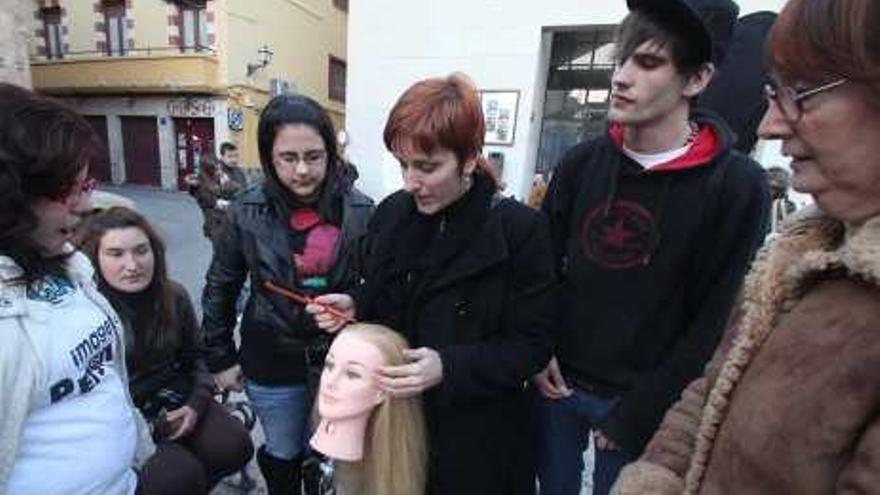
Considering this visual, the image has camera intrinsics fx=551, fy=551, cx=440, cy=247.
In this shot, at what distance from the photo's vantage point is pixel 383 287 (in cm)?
160

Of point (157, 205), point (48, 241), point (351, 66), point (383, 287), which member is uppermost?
point (351, 66)

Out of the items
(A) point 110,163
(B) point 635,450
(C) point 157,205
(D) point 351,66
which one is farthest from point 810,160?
(A) point 110,163

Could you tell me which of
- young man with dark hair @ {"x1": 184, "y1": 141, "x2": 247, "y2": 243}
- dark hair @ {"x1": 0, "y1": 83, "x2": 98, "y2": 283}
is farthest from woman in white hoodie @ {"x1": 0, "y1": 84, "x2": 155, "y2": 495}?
young man with dark hair @ {"x1": 184, "y1": 141, "x2": 247, "y2": 243}

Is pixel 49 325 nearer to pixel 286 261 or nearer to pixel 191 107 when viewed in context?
pixel 286 261

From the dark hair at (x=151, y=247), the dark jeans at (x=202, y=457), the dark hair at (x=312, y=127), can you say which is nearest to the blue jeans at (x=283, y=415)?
the dark jeans at (x=202, y=457)

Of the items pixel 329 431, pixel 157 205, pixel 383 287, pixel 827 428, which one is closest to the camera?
pixel 827 428

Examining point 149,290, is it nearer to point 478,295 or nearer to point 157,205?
point 478,295

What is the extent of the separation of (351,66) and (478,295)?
9.50 metres

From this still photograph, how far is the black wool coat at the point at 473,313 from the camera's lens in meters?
1.44

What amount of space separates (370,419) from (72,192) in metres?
0.91

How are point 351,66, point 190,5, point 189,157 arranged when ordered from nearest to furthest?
point 351,66 → point 190,5 → point 189,157

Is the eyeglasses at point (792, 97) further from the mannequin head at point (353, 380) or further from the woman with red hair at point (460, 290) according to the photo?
the mannequin head at point (353, 380)

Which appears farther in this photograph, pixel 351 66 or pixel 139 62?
pixel 139 62

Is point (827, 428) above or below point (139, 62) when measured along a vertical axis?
below
